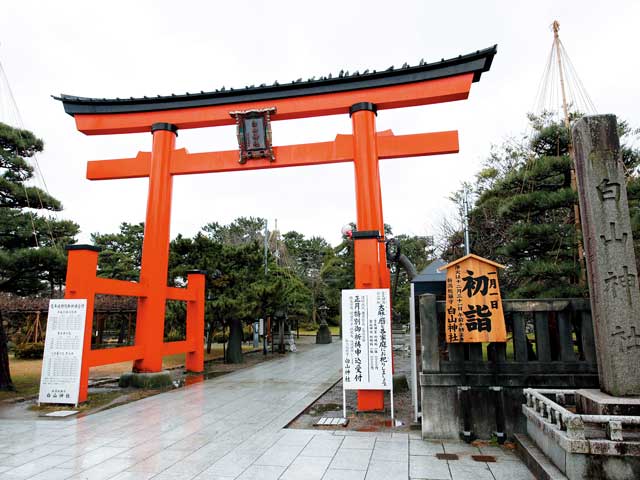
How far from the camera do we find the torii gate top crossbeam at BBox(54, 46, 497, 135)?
30.3 ft

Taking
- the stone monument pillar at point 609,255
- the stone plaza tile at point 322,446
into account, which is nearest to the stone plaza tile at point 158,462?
the stone plaza tile at point 322,446

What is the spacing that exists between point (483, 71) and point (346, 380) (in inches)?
291

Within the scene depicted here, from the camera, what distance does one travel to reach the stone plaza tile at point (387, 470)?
175 inches

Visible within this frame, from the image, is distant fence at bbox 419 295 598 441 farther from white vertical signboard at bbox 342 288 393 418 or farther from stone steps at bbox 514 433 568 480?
white vertical signboard at bbox 342 288 393 418

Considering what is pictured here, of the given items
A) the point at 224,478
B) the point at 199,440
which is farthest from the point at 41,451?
the point at 224,478

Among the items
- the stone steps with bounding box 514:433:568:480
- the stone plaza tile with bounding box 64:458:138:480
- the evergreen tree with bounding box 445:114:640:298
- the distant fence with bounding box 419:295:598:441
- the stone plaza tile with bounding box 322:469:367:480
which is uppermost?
the evergreen tree with bounding box 445:114:640:298

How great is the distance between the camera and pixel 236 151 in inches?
410

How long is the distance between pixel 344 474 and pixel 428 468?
1.00m

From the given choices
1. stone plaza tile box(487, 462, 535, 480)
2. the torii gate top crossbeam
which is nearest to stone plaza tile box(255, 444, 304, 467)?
stone plaza tile box(487, 462, 535, 480)

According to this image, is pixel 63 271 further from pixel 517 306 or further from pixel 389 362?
pixel 517 306

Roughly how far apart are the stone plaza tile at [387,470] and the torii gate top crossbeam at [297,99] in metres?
7.57

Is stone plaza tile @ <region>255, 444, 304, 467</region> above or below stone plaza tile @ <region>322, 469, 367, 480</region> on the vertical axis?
below

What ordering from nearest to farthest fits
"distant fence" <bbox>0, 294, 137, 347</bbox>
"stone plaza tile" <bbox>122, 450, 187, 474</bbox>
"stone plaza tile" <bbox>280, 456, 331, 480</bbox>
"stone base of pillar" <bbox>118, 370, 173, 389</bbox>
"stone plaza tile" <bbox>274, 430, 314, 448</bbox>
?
"stone plaza tile" <bbox>280, 456, 331, 480</bbox>, "stone plaza tile" <bbox>122, 450, 187, 474</bbox>, "stone plaza tile" <bbox>274, 430, 314, 448</bbox>, "stone base of pillar" <bbox>118, 370, 173, 389</bbox>, "distant fence" <bbox>0, 294, 137, 347</bbox>

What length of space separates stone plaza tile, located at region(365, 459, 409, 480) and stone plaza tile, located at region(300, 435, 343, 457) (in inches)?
25.8
